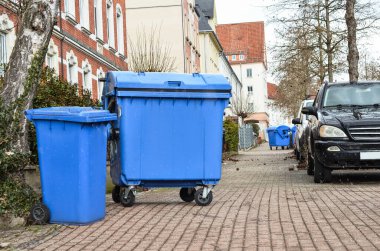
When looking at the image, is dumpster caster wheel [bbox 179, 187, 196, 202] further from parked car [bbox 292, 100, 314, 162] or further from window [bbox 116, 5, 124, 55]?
window [bbox 116, 5, 124, 55]

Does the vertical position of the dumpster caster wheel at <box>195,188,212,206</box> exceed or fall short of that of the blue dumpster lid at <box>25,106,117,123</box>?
it falls short


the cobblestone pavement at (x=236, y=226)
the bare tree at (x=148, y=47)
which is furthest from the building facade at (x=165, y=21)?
the cobblestone pavement at (x=236, y=226)

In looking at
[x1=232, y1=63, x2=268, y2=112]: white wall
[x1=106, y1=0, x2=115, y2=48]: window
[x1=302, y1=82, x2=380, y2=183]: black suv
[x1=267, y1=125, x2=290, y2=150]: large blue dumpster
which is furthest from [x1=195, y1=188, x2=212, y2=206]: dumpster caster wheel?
[x1=232, y1=63, x2=268, y2=112]: white wall

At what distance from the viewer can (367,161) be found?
37.0ft

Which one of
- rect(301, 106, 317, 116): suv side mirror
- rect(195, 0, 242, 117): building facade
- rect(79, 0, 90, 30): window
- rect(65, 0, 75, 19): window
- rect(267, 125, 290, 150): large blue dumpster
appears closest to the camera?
rect(301, 106, 317, 116): suv side mirror

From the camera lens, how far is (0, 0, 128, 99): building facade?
20.3 m

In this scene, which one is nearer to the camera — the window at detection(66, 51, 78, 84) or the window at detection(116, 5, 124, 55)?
the window at detection(66, 51, 78, 84)

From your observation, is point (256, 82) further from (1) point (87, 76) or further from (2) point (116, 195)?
(2) point (116, 195)

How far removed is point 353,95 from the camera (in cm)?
1280

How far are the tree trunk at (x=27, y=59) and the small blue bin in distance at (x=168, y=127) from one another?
0.98 m

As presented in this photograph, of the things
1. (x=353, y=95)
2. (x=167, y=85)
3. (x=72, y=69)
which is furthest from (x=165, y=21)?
(x=167, y=85)

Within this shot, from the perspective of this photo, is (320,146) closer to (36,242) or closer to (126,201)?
(126,201)

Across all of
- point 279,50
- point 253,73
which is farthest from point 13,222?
point 253,73

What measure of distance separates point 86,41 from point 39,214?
1856cm
